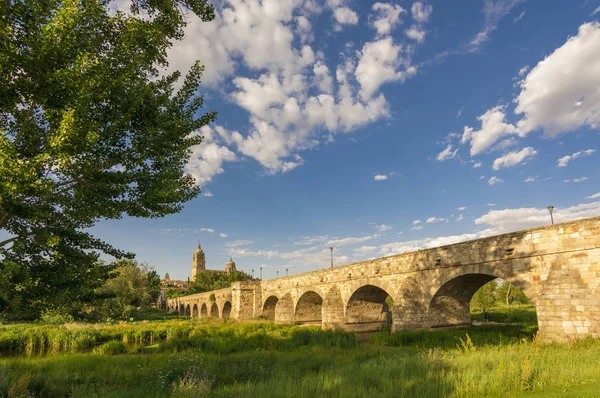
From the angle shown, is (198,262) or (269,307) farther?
(198,262)

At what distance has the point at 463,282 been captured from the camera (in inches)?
639

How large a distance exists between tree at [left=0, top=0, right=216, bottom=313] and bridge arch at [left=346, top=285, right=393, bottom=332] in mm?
17329

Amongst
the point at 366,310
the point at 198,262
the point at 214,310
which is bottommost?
the point at 214,310

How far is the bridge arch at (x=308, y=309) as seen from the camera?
30.1 metres

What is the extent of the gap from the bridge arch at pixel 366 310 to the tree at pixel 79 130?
1733 cm

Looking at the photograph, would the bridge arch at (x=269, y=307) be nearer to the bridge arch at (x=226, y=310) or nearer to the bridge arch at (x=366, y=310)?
the bridge arch at (x=226, y=310)

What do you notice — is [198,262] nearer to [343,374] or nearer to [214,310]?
[214,310]

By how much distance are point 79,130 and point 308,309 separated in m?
28.5

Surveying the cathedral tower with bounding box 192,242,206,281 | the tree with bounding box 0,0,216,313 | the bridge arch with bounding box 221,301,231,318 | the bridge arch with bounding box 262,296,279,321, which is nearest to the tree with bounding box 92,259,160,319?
the bridge arch with bounding box 221,301,231,318

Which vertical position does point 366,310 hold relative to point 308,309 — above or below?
above

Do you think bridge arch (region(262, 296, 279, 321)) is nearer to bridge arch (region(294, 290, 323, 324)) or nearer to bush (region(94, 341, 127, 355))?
bridge arch (region(294, 290, 323, 324))

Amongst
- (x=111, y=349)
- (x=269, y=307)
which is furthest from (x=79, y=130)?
(x=269, y=307)

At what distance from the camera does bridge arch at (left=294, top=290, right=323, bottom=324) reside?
3013 cm

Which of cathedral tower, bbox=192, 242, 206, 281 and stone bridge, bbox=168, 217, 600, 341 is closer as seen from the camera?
stone bridge, bbox=168, 217, 600, 341
